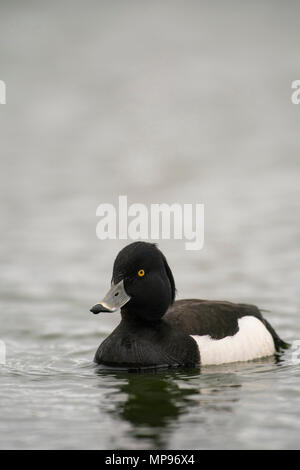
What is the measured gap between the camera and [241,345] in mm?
11625

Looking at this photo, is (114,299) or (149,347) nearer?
(114,299)

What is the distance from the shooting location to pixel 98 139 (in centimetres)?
2461

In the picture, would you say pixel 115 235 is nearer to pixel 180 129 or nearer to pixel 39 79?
pixel 180 129

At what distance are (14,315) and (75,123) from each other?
38.9 feet

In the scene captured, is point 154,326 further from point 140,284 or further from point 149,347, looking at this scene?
point 140,284

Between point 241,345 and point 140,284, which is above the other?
point 140,284

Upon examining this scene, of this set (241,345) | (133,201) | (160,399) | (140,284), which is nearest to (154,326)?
(140,284)

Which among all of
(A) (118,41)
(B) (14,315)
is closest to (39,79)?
(A) (118,41)

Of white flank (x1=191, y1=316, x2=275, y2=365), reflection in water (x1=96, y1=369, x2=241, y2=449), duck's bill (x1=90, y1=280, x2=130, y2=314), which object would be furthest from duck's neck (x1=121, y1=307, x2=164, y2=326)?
reflection in water (x1=96, y1=369, x2=241, y2=449)

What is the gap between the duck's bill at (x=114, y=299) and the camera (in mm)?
10664

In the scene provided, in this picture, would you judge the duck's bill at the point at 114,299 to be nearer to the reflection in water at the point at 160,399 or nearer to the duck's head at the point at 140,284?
the duck's head at the point at 140,284

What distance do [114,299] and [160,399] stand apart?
139cm

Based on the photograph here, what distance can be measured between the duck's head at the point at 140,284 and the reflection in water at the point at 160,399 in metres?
0.71
